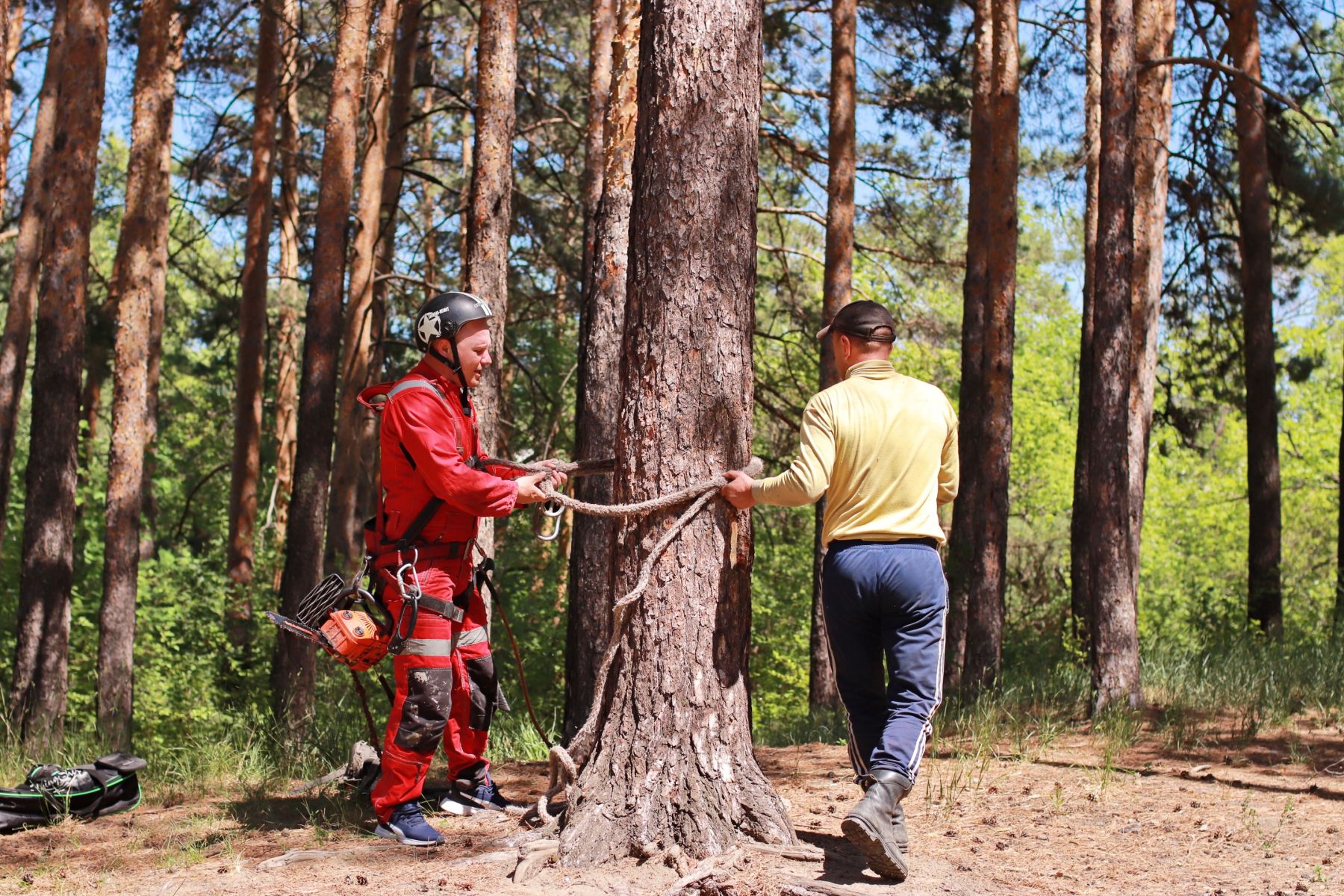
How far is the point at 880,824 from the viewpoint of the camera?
390 cm

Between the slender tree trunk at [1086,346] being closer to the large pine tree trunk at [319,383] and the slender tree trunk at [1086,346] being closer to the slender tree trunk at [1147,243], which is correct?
the slender tree trunk at [1147,243]

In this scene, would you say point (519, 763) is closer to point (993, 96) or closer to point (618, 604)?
point (618, 604)

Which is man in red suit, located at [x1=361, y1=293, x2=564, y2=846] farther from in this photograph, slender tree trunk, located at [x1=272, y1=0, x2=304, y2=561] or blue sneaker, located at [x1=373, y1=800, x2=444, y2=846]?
slender tree trunk, located at [x1=272, y1=0, x2=304, y2=561]

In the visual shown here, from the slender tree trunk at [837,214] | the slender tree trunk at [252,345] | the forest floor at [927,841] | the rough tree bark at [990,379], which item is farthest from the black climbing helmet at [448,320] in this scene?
the slender tree trunk at [252,345]

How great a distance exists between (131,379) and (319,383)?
68.2 inches

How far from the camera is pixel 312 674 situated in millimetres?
12297

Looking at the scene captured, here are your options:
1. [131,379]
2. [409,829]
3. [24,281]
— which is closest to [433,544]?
[409,829]

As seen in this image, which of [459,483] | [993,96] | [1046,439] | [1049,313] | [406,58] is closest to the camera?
[459,483]

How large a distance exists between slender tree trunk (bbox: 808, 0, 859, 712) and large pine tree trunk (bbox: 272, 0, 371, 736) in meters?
5.07

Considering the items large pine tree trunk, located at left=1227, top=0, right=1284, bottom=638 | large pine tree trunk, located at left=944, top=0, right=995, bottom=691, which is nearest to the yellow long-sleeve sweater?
large pine tree trunk, located at left=944, top=0, right=995, bottom=691

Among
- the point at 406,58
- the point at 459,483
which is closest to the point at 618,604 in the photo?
the point at 459,483

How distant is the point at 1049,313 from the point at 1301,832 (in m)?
33.2

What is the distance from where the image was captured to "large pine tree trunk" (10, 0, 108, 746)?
9930 millimetres

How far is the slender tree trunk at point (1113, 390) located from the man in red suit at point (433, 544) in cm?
448
